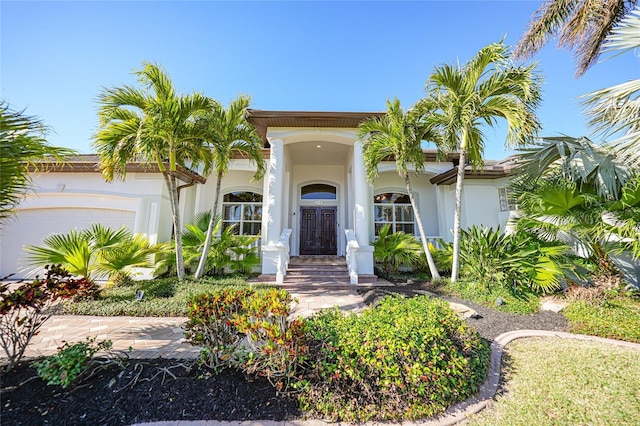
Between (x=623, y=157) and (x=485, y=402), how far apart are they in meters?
5.22

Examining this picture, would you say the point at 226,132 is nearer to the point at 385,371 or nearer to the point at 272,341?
the point at 272,341

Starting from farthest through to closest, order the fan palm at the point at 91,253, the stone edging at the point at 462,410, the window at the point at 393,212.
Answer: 1. the window at the point at 393,212
2. the fan palm at the point at 91,253
3. the stone edging at the point at 462,410

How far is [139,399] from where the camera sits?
2.40m

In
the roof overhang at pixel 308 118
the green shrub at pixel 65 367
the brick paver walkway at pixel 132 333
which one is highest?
the roof overhang at pixel 308 118

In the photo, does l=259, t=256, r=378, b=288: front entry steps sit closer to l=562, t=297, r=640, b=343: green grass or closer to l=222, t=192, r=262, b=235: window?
l=222, t=192, r=262, b=235: window

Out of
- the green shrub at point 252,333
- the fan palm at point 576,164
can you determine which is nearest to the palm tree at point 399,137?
the fan palm at point 576,164

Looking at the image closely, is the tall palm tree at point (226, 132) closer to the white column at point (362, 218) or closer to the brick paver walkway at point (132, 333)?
the brick paver walkway at point (132, 333)

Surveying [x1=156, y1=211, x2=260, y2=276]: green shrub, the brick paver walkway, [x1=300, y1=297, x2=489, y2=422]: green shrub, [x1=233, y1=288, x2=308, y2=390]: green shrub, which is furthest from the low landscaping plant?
[x1=156, y1=211, x2=260, y2=276]: green shrub

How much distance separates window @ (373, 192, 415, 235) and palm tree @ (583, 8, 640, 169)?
6699mm

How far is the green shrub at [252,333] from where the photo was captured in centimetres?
245

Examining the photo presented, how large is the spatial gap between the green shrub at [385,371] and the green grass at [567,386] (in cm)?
39

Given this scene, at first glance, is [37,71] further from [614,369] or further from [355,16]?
[614,369]

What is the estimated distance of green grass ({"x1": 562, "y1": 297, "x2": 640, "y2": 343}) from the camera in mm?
3859

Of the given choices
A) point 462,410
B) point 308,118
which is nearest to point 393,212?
point 308,118
